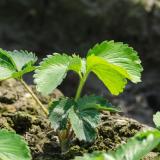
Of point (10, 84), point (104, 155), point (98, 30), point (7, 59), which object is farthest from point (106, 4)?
point (104, 155)

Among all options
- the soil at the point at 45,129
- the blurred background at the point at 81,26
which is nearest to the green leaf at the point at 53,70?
the soil at the point at 45,129

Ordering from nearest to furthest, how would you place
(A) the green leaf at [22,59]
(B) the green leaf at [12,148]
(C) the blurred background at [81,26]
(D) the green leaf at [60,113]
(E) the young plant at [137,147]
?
1. (E) the young plant at [137,147]
2. (B) the green leaf at [12,148]
3. (D) the green leaf at [60,113]
4. (A) the green leaf at [22,59]
5. (C) the blurred background at [81,26]

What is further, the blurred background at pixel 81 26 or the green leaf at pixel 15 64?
the blurred background at pixel 81 26

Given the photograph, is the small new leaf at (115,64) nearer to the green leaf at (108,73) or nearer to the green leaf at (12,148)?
the green leaf at (108,73)

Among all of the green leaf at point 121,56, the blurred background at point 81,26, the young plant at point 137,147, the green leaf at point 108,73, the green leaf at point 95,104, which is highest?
the blurred background at point 81,26

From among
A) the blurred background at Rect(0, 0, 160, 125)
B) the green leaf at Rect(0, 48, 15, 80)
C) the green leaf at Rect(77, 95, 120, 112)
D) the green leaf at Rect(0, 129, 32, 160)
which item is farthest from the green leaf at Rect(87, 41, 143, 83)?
the blurred background at Rect(0, 0, 160, 125)

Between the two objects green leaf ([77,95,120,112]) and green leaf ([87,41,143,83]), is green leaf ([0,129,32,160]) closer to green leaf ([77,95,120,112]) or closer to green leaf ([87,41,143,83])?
green leaf ([77,95,120,112])

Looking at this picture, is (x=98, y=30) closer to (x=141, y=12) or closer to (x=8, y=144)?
(x=141, y=12)

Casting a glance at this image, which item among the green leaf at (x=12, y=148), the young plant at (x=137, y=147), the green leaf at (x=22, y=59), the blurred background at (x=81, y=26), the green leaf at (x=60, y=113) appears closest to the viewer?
the young plant at (x=137, y=147)
